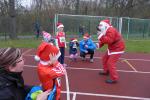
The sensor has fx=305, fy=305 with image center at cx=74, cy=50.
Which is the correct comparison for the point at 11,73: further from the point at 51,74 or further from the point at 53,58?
the point at 53,58

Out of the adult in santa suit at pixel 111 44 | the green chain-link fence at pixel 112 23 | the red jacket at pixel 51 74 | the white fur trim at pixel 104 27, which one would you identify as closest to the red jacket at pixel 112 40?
the adult in santa suit at pixel 111 44

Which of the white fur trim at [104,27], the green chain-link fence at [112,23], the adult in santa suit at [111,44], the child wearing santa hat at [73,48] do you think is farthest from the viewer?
the green chain-link fence at [112,23]

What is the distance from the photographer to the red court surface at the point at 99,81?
24.2ft

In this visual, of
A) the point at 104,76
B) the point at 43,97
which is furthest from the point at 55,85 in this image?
the point at 104,76

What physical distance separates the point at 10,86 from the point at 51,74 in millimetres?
2005

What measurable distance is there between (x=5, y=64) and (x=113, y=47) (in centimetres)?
649

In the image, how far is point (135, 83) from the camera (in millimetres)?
8812

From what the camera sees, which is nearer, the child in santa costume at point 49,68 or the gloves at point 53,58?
the child in santa costume at point 49,68

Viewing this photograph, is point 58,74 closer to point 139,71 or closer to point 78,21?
point 139,71

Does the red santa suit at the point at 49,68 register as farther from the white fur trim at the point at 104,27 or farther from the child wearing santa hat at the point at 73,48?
the child wearing santa hat at the point at 73,48

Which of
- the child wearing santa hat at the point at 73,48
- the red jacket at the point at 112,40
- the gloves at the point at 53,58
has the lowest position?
the child wearing santa hat at the point at 73,48

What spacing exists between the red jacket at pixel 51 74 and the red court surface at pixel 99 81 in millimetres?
2228

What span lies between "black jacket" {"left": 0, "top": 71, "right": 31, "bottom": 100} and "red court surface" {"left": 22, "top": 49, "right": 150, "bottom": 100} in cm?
444

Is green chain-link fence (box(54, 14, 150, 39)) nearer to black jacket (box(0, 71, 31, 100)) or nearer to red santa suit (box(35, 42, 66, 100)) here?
red santa suit (box(35, 42, 66, 100))
